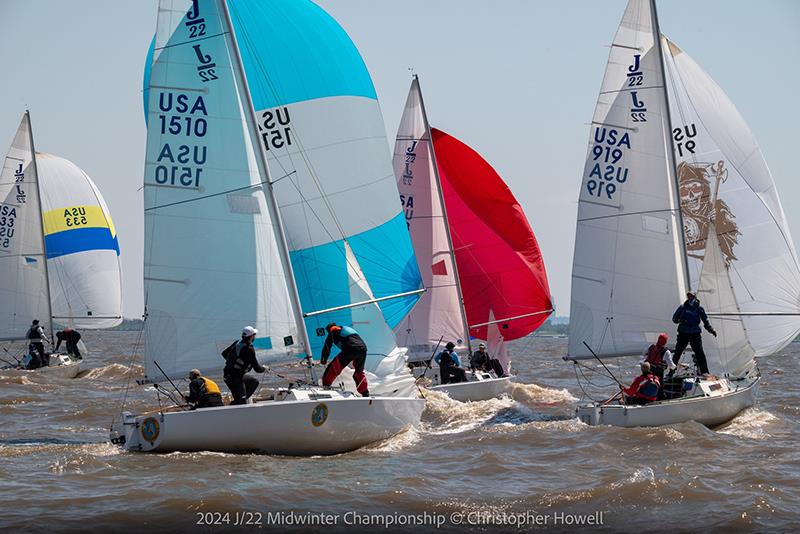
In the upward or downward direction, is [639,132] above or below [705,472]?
above

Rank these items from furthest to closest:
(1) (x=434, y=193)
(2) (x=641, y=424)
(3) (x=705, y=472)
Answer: (1) (x=434, y=193), (2) (x=641, y=424), (3) (x=705, y=472)

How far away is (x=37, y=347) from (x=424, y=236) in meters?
11.7

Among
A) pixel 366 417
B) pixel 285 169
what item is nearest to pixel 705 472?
pixel 366 417

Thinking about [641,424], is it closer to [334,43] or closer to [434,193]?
[334,43]

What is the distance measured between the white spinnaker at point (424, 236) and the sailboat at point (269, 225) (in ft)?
19.3

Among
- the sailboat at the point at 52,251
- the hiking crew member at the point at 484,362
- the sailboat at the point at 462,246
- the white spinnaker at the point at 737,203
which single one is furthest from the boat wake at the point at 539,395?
the sailboat at the point at 52,251

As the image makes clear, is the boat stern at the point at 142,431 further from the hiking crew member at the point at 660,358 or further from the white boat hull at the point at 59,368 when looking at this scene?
the white boat hull at the point at 59,368

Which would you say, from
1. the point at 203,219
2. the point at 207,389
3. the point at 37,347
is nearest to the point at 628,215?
the point at 203,219

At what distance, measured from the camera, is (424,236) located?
77.8 feet

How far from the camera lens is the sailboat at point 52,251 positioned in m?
31.2

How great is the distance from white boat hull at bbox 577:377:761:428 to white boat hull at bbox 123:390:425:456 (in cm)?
392

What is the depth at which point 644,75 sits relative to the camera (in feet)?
60.8

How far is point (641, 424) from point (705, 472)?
2973mm

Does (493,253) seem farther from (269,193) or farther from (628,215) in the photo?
(269,193)
